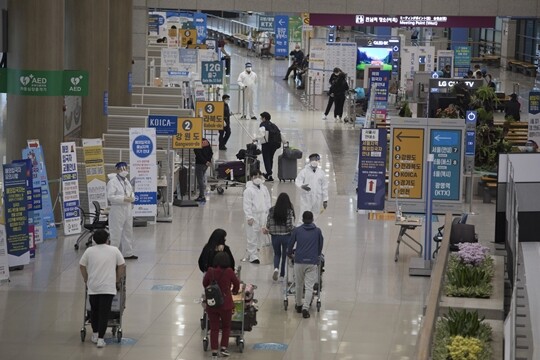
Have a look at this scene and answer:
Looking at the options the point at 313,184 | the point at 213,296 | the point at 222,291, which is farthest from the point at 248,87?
the point at 213,296

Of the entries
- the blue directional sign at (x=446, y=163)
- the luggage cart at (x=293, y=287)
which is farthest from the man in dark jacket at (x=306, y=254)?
the blue directional sign at (x=446, y=163)

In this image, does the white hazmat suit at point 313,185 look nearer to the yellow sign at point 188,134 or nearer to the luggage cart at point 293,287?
the luggage cart at point 293,287

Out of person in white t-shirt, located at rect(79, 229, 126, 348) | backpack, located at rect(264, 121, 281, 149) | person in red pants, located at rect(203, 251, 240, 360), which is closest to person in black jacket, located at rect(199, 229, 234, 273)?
person in red pants, located at rect(203, 251, 240, 360)

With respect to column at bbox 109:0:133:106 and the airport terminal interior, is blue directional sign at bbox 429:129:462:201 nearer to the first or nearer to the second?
the airport terminal interior

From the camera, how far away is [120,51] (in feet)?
107

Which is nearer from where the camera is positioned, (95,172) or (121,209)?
(121,209)

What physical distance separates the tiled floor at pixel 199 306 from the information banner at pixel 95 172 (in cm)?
102

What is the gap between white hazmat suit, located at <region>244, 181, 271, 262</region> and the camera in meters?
20.0

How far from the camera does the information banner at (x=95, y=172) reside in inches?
906

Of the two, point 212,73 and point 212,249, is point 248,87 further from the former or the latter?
point 212,249

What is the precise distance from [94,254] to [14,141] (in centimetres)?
843

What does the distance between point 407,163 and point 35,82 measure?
675 cm

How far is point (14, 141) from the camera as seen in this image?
23.4 m

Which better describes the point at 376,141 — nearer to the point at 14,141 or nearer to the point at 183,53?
the point at 14,141
